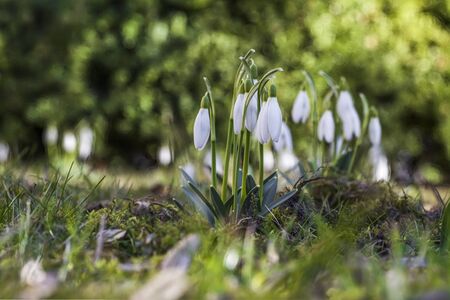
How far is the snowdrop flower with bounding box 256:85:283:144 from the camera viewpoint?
2328 millimetres

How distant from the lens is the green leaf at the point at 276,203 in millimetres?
2490

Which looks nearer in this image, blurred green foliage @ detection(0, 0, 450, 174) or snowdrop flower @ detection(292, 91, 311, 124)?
snowdrop flower @ detection(292, 91, 311, 124)

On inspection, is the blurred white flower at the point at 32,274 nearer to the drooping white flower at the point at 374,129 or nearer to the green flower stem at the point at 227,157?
the green flower stem at the point at 227,157

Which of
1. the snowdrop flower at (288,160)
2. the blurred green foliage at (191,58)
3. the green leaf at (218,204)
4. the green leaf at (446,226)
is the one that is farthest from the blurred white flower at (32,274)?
the blurred green foliage at (191,58)

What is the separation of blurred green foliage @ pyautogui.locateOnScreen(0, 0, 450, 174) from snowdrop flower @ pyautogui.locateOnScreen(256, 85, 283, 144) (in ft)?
13.6

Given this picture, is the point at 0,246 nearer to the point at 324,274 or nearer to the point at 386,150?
the point at 324,274

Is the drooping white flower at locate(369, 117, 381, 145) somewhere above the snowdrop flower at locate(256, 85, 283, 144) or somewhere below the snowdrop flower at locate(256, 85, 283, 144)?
below

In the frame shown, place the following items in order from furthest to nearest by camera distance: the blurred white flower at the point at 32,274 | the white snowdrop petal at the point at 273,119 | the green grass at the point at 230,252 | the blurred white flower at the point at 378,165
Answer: the blurred white flower at the point at 378,165
the white snowdrop petal at the point at 273,119
the blurred white flower at the point at 32,274
the green grass at the point at 230,252

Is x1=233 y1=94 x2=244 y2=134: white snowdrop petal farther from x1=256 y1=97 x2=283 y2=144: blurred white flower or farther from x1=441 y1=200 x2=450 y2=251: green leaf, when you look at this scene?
x1=441 y1=200 x2=450 y2=251: green leaf

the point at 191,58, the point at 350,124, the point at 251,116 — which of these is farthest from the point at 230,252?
the point at 191,58

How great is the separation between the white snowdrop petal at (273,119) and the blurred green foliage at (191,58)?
4.16 metres

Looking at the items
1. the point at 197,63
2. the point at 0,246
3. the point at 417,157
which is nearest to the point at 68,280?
the point at 0,246

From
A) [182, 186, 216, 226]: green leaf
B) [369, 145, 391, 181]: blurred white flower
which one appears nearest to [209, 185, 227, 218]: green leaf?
[182, 186, 216, 226]: green leaf

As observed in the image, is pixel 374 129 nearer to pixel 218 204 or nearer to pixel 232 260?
pixel 218 204
